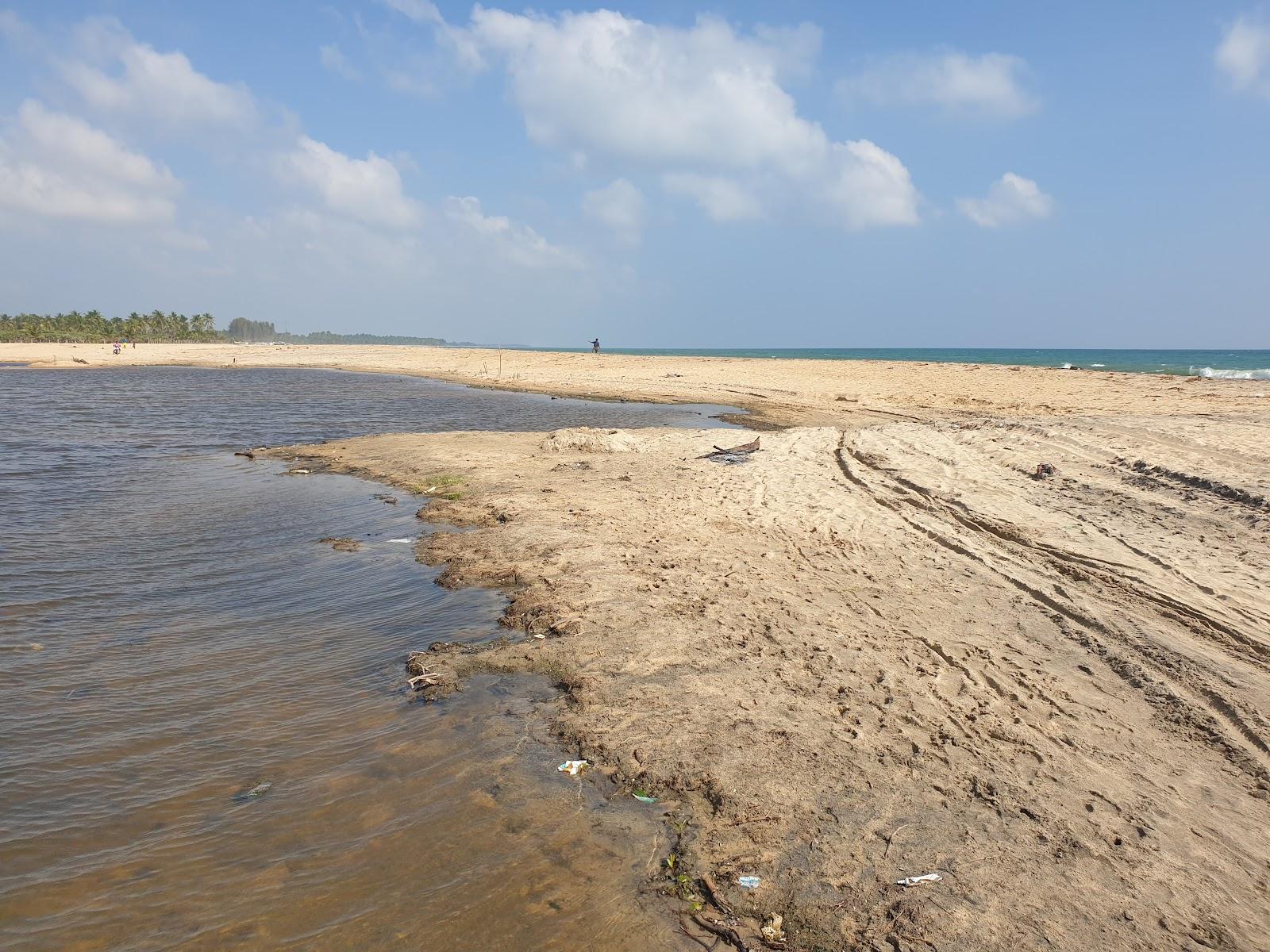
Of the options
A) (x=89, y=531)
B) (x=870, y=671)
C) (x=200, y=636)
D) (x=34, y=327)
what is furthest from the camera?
(x=34, y=327)

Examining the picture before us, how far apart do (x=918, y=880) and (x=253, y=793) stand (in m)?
3.72

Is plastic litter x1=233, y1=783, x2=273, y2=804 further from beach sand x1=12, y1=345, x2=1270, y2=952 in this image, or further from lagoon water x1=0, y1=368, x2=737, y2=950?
beach sand x1=12, y1=345, x2=1270, y2=952

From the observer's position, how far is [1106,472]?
1169 cm

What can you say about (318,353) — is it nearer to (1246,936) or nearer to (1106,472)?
(1106,472)

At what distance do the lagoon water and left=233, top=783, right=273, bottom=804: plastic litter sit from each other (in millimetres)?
16

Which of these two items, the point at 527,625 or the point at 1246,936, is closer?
the point at 1246,936

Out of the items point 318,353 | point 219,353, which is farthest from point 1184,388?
point 219,353

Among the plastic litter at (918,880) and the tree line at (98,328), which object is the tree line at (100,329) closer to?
the tree line at (98,328)

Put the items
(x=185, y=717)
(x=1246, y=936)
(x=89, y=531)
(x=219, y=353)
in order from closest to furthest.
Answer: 1. (x=1246, y=936)
2. (x=185, y=717)
3. (x=89, y=531)
4. (x=219, y=353)

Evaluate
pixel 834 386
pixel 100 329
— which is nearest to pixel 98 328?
pixel 100 329

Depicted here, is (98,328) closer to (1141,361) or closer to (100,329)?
(100,329)

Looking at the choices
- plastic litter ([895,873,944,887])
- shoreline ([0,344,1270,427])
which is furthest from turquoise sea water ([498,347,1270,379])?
plastic litter ([895,873,944,887])

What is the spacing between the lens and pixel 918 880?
3412mm

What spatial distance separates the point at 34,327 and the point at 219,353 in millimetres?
43076
